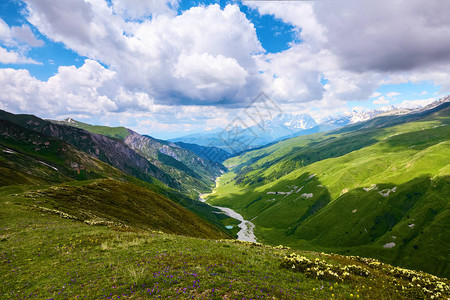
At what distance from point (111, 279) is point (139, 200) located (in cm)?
6952

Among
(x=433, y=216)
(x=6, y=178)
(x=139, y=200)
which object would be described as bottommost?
(x=433, y=216)

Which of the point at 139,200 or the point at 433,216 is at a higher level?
the point at 139,200

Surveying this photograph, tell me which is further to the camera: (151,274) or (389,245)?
(389,245)

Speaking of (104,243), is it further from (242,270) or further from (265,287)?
(265,287)

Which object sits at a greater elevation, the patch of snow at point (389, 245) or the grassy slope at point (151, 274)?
the grassy slope at point (151, 274)

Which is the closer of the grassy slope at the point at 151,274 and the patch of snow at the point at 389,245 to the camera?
the grassy slope at the point at 151,274

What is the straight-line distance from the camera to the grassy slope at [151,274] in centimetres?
1484

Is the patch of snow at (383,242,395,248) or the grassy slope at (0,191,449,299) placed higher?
the grassy slope at (0,191,449,299)

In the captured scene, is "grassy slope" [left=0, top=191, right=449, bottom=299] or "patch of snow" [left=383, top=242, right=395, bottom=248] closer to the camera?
"grassy slope" [left=0, top=191, right=449, bottom=299]

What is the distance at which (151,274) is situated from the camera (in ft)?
55.6

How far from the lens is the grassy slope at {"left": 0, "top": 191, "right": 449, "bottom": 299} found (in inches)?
584

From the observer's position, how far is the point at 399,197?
19525 centimetres

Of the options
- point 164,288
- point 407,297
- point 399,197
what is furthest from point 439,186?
point 164,288

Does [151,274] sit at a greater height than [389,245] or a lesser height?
greater
